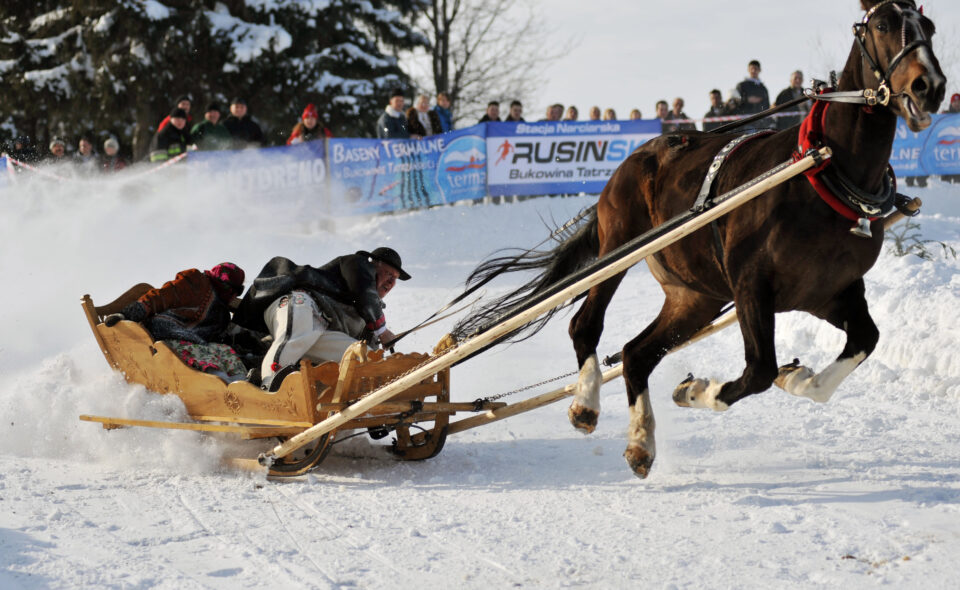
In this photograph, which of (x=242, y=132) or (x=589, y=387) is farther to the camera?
(x=242, y=132)

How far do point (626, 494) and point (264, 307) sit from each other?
2.38 meters

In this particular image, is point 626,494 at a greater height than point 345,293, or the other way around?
point 345,293

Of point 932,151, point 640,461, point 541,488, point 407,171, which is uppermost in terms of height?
point 932,151

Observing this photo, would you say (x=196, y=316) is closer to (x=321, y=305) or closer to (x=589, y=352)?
(x=321, y=305)

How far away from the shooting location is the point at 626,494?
412 cm

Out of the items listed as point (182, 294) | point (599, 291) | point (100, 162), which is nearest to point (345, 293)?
point (182, 294)

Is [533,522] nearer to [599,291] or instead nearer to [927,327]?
[599,291]

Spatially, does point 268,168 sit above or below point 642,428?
above

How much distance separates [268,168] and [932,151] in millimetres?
9207

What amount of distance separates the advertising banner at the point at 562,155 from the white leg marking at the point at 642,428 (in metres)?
8.60

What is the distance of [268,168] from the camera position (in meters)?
11.7

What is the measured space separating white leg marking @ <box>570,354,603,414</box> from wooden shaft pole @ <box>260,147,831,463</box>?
49cm

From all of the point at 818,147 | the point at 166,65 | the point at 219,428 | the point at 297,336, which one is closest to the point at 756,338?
the point at 818,147

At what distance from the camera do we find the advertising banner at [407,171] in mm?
11938
